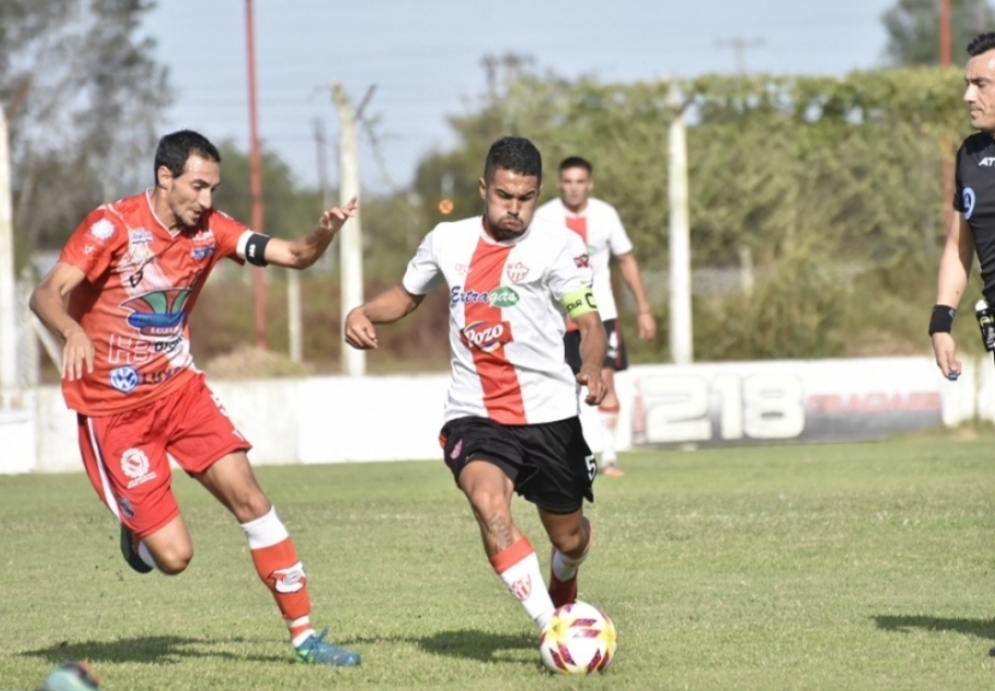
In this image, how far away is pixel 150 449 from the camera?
734 cm

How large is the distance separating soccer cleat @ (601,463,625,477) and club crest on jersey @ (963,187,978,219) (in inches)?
299

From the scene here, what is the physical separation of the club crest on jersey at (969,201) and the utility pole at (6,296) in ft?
37.8

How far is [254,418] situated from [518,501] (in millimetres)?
4894

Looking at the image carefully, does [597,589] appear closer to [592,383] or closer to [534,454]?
[534,454]

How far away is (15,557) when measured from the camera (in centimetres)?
1057

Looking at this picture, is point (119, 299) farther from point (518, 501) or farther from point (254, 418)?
point (254, 418)

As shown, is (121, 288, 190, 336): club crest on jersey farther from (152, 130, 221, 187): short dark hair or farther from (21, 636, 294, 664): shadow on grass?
(21, 636, 294, 664): shadow on grass

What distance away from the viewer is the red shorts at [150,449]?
727 cm

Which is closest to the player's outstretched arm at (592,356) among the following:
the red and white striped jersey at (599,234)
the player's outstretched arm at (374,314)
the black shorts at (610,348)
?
the player's outstretched arm at (374,314)

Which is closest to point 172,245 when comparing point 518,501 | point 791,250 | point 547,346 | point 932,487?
point 547,346

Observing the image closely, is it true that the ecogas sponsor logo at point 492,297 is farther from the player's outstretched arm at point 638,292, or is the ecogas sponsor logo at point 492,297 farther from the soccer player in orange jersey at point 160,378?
the player's outstretched arm at point 638,292

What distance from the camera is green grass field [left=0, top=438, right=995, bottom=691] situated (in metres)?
6.76

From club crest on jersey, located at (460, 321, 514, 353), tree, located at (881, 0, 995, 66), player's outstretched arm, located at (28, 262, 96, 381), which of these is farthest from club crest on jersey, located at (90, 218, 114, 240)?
tree, located at (881, 0, 995, 66)

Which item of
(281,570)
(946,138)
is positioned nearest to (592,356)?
(281,570)
